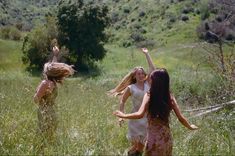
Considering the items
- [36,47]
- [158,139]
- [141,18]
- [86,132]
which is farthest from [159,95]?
[141,18]

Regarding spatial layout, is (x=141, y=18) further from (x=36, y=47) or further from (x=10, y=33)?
(x=36, y=47)

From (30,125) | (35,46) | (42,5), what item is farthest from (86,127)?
(42,5)

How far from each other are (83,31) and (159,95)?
3932 centimetres

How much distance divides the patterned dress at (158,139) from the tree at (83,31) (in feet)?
127

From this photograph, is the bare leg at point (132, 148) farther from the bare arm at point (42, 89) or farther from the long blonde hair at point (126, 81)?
the bare arm at point (42, 89)

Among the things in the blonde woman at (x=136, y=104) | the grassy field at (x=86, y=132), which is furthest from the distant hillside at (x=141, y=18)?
the blonde woman at (x=136, y=104)

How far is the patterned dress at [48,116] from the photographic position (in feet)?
19.7

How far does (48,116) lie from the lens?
20.3ft

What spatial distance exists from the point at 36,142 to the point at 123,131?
2.32 meters

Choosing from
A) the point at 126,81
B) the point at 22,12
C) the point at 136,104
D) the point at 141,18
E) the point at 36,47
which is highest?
the point at 126,81

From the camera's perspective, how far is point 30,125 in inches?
258

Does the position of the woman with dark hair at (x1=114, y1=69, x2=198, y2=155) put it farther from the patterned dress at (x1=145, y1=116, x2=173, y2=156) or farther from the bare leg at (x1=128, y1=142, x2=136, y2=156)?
the bare leg at (x1=128, y1=142, x2=136, y2=156)

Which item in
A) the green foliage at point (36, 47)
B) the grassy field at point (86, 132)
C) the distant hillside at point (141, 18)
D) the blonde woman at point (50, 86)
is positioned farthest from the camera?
the distant hillside at point (141, 18)

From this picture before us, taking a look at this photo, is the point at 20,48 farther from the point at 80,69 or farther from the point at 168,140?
the point at 168,140
